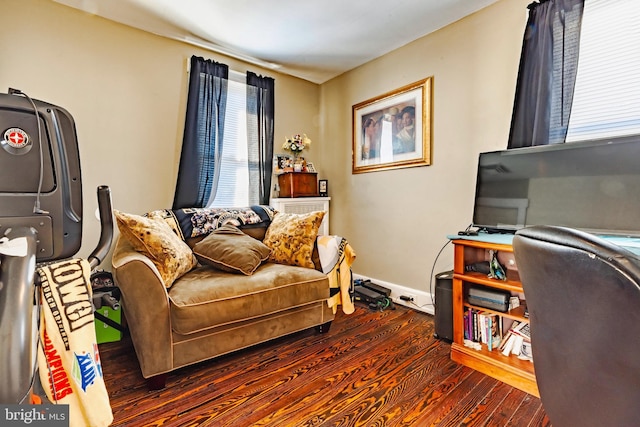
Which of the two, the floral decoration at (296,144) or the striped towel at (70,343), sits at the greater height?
the floral decoration at (296,144)

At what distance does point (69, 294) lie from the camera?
78 cm

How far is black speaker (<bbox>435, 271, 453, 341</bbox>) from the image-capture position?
82.9 inches

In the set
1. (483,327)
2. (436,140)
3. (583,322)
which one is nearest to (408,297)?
(483,327)

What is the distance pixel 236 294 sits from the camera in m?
1.77

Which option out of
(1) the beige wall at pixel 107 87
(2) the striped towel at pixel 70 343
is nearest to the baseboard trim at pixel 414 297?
(1) the beige wall at pixel 107 87

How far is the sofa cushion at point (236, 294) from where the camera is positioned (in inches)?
64.0

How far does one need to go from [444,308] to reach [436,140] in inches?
54.8

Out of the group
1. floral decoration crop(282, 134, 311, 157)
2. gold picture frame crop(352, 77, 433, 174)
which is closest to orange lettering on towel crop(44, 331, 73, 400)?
gold picture frame crop(352, 77, 433, 174)

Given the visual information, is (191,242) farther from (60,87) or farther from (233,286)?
(60,87)

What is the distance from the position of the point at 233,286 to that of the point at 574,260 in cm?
164

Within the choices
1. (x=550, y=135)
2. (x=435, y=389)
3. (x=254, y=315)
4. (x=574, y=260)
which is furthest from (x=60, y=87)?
(x=550, y=135)

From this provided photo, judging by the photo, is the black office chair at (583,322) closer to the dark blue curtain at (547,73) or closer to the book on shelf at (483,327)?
the book on shelf at (483,327)

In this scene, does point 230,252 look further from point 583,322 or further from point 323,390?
point 583,322

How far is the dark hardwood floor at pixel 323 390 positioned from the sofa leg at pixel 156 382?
0.03 meters
